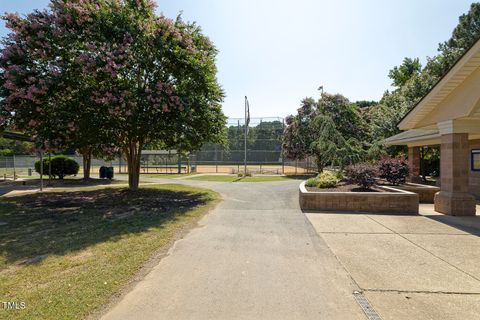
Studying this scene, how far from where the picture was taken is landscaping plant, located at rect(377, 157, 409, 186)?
12.5 m

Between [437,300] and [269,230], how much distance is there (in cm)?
390

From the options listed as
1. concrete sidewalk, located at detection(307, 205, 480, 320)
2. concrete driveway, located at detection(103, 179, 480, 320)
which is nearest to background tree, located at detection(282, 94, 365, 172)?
concrete sidewalk, located at detection(307, 205, 480, 320)

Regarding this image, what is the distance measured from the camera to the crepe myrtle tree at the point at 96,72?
10766 millimetres

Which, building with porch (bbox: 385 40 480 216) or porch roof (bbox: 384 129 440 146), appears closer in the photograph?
building with porch (bbox: 385 40 480 216)

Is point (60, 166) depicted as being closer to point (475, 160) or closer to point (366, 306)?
point (366, 306)

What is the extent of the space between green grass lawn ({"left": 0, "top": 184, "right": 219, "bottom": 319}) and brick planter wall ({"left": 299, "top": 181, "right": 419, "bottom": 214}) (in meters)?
3.67

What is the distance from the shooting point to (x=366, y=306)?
3439 millimetres

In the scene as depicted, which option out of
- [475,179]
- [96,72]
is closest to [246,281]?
[96,72]

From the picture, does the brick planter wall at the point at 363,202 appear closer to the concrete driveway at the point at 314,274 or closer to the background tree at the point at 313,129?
the concrete driveway at the point at 314,274

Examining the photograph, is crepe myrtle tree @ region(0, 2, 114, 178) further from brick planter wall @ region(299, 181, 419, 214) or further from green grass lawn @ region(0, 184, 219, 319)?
brick planter wall @ region(299, 181, 419, 214)

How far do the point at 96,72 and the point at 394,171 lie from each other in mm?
12449

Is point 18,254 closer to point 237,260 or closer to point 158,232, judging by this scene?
point 158,232

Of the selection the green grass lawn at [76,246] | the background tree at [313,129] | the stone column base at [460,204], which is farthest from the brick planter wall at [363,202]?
the background tree at [313,129]

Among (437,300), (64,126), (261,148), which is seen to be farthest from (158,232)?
(261,148)
